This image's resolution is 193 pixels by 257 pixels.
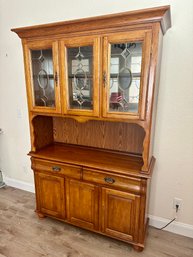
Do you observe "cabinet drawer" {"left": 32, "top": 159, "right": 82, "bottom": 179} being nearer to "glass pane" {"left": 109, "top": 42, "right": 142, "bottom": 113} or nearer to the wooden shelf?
the wooden shelf

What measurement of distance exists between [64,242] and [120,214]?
0.67 metres

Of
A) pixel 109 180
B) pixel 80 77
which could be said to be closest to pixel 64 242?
pixel 109 180

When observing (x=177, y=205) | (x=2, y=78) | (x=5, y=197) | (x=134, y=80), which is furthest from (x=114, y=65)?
(x=5, y=197)

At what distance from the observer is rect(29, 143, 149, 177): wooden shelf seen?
1.65 meters

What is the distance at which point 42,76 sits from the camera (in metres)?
1.82

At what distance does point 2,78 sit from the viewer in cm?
250

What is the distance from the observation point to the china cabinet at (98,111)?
1.41 metres

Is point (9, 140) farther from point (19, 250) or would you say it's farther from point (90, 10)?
point (90, 10)

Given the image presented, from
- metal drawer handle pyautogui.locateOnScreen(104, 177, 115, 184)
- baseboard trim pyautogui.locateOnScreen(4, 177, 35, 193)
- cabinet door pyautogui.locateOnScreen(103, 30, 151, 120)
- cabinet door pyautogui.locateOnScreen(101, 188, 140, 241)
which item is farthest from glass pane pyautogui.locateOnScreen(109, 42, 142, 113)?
baseboard trim pyautogui.locateOnScreen(4, 177, 35, 193)

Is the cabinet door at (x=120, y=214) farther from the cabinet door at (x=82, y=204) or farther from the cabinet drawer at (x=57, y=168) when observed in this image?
the cabinet drawer at (x=57, y=168)

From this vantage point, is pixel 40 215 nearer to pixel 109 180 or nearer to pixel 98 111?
pixel 109 180

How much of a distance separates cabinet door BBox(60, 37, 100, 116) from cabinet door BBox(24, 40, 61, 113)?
0.31ft

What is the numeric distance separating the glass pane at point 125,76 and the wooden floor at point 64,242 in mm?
1355

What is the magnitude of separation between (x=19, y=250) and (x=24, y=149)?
1.28 metres
